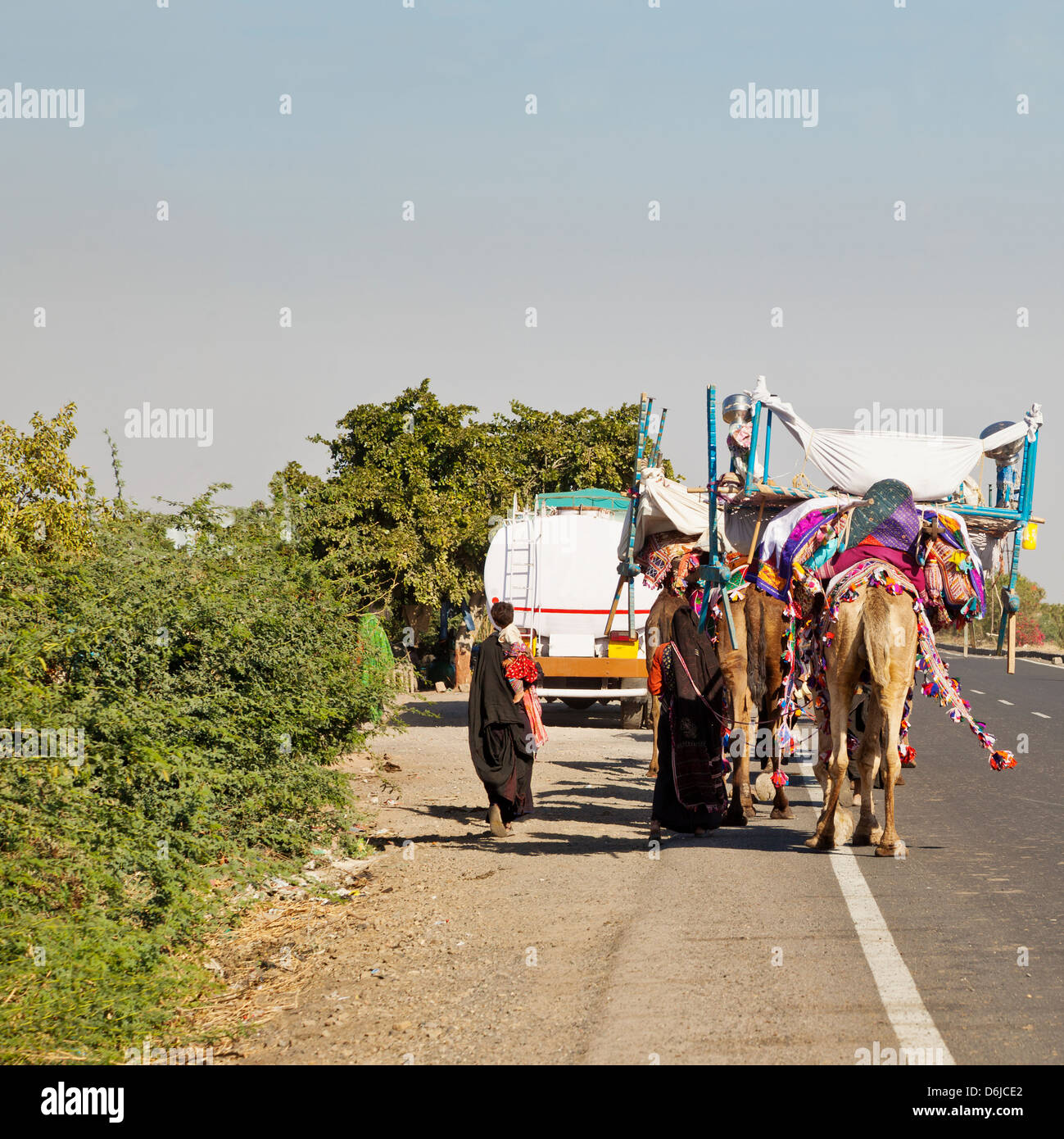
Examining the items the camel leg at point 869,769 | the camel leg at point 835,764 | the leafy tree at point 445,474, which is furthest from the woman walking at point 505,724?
the leafy tree at point 445,474

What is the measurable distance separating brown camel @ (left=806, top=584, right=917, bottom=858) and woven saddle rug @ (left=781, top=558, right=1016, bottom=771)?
0.07 metres

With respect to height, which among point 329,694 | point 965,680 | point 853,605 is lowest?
point 965,680

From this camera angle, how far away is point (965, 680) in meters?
39.4

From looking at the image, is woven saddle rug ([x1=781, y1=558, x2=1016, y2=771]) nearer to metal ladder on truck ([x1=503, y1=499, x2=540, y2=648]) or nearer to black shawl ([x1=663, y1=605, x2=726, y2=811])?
black shawl ([x1=663, y1=605, x2=726, y2=811])

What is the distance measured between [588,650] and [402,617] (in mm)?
11842

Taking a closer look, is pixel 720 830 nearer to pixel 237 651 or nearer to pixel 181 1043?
pixel 237 651

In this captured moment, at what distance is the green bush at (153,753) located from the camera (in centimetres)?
604

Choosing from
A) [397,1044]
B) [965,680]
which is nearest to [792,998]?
[397,1044]

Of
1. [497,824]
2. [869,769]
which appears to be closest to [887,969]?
[869,769]

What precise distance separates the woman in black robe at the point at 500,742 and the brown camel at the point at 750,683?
5.93 ft

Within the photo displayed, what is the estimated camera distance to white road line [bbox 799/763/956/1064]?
5315 millimetres

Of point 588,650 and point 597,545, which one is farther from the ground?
point 597,545
